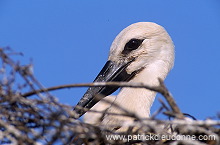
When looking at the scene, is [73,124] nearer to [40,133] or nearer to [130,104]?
[40,133]

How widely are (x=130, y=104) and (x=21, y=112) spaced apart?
1.29 m

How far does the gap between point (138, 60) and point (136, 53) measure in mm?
59

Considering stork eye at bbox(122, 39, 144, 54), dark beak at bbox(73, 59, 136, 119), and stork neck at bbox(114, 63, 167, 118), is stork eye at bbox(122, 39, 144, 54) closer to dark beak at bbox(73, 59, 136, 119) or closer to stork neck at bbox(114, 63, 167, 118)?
dark beak at bbox(73, 59, 136, 119)

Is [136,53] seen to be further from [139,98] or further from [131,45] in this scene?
[139,98]

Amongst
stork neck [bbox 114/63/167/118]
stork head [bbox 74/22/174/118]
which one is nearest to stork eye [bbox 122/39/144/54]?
stork head [bbox 74/22/174/118]

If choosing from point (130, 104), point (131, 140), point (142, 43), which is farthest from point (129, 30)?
point (131, 140)

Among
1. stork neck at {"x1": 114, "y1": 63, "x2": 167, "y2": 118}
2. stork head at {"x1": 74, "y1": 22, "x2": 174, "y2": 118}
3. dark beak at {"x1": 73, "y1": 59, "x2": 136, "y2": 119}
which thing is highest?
stork head at {"x1": 74, "y1": 22, "x2": 174, "y2": 118}

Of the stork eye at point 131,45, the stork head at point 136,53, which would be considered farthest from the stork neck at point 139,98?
the stork eye at point 131,45

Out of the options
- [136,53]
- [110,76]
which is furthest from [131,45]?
[110,76]

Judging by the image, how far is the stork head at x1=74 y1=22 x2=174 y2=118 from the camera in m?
3.89

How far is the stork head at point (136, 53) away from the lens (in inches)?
153

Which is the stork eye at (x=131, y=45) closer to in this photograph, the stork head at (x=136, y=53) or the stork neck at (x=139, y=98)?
the stork head at (x=136, y=53)

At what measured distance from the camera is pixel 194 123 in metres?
2.26

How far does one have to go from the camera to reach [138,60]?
3.96m
